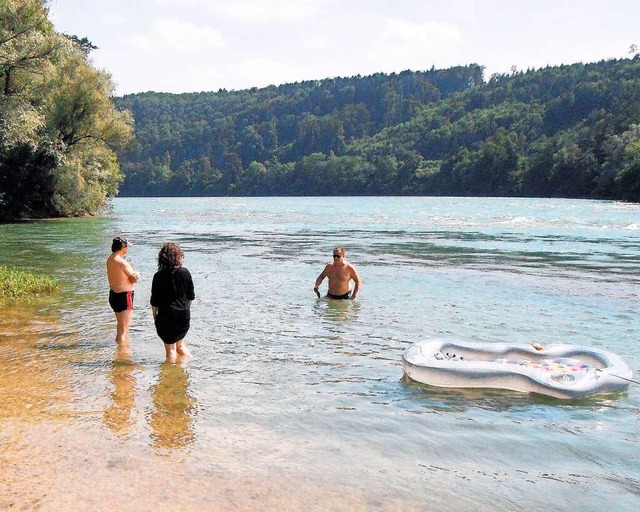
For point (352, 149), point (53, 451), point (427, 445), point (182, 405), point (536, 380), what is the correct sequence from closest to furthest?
point (53, 451) → point (427, 445) → point (182, 405) → point (536, 380) → point (352, 149)

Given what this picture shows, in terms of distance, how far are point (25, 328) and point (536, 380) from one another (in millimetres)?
7487

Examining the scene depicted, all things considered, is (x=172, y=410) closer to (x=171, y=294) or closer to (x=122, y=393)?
(x=122, y=393)

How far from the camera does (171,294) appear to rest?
834 cm

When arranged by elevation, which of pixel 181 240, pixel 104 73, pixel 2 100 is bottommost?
pixel 181 240

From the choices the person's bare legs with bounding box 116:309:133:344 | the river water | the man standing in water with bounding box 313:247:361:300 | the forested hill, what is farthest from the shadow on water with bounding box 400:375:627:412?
the forested hill

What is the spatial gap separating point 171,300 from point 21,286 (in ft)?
22.9

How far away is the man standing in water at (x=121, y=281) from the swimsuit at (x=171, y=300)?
0.85 meters

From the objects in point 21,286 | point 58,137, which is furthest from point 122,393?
point 58,137

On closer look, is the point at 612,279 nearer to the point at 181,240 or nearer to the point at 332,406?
the point at 332,406

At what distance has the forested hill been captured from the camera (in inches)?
4220

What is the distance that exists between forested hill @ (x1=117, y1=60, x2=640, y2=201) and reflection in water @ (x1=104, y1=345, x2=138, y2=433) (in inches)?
3220

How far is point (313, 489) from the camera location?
507cm

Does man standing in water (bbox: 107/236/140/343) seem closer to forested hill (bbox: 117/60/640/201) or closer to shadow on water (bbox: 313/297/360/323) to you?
shadow on water (bbox: 313/297/360/323)

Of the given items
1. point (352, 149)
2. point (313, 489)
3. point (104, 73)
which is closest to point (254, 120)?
point (352, 149)
